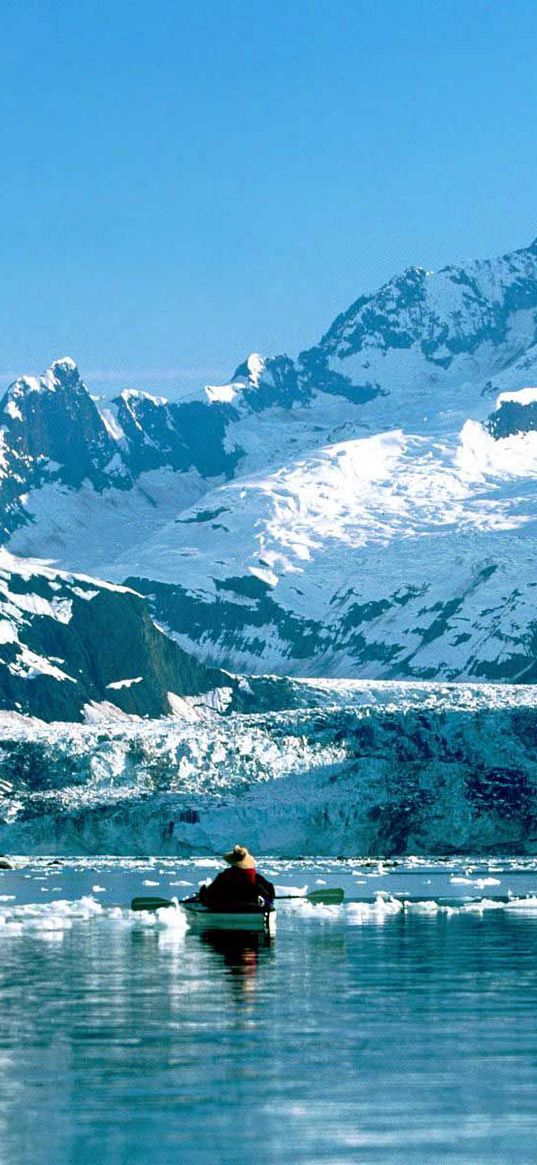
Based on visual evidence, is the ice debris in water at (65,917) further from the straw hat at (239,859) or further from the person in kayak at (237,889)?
the straw hat at (239,859)

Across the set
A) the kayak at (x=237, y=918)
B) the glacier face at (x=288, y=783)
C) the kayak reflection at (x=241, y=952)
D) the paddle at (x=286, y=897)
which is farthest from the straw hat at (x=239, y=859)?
the glacier face at (x=288, y=783)

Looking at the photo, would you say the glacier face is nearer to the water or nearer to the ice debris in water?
the ice debris in water

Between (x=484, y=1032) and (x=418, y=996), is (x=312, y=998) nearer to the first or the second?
(x=418, y=996)

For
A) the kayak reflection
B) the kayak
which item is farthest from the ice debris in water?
the kayak reflection

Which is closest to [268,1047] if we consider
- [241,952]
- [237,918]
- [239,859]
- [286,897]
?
[241,952]

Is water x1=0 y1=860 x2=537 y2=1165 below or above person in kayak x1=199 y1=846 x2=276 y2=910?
below

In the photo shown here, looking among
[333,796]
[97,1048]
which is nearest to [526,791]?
[333,796]
